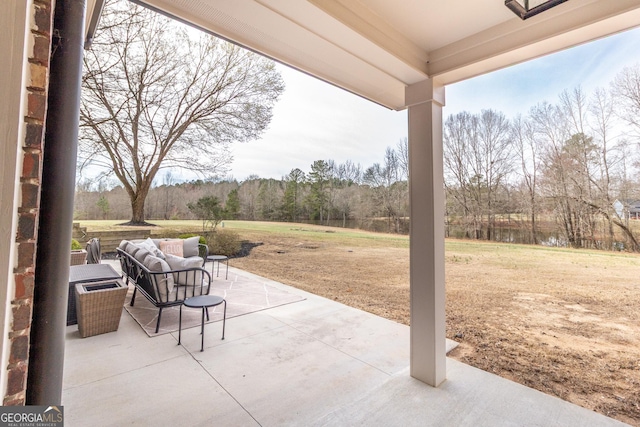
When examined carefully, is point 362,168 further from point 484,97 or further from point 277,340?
point 277,340

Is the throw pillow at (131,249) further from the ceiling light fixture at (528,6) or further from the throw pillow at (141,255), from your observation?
the ceiling light fixture at (528,6)

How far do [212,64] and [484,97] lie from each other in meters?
5.67

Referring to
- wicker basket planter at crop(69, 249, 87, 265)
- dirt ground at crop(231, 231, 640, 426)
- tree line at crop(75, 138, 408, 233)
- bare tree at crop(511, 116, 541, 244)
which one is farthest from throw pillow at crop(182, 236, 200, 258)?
bare tree at crop(511, 116, 541, 244)

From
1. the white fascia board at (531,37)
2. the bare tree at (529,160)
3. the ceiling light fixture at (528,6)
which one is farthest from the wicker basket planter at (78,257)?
the bare tree at (529,160)

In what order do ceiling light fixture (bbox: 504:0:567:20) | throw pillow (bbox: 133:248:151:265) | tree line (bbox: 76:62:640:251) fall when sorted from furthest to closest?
throw pillow (bbox: 133:248:151:265)
tree line (bbox: 76:62:640:251)
ceiling light fixture (bbox: 504:0:567:20)

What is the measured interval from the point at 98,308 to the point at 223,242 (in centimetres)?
419

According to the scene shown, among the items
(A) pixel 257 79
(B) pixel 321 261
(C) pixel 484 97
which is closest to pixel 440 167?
(C) pixel 484 97

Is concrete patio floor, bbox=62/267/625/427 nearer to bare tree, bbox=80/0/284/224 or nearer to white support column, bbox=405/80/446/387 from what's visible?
white support column, bbox=405/80/446/387

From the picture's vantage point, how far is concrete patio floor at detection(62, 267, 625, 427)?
5.78 feet

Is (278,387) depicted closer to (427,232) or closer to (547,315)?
(427,232)

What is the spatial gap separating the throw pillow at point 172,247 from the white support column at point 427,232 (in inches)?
184

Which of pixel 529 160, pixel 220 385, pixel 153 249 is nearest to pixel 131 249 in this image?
pixel 153 249

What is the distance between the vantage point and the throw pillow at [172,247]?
203 inches

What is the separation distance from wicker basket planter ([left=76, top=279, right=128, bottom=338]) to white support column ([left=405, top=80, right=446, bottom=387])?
3.01 metres
